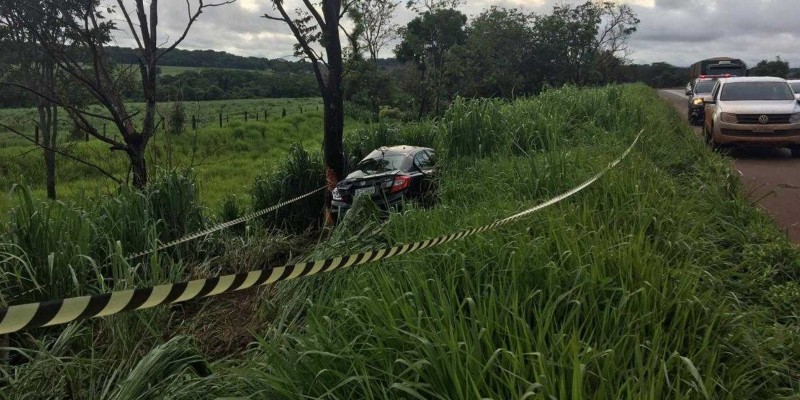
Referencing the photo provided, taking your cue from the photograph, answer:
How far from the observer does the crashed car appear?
7.73m

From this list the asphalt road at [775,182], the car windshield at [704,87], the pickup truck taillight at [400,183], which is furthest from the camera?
the car windshield at [704,87]

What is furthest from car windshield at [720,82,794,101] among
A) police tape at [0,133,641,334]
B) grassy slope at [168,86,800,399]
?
police tape at [0,133,641,334]

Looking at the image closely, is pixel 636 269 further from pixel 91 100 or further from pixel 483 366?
pixel 91 100

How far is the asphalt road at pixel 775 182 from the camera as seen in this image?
20.1 feet

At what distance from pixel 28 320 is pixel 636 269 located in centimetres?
286

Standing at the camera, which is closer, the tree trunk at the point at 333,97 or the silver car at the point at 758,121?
the tree trunk at the point at 333,97

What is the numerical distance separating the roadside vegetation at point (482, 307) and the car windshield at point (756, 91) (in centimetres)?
701

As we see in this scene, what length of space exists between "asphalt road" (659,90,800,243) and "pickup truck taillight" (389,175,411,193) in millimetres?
4161

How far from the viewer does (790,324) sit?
132 inches

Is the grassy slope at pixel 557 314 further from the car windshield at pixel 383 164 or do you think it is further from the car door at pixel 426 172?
the car windshield at pixel 383 164

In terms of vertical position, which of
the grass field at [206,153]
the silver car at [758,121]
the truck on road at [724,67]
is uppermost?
the truck on road at [724,67]

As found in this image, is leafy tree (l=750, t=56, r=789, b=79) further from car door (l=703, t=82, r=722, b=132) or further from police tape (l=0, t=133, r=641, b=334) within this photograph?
police tape (l=0, t=133, r=641, b=334)

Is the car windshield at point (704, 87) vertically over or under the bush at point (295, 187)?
over

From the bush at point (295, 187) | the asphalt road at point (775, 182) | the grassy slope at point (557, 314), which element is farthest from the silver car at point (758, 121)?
the bush at point (295, 187)
